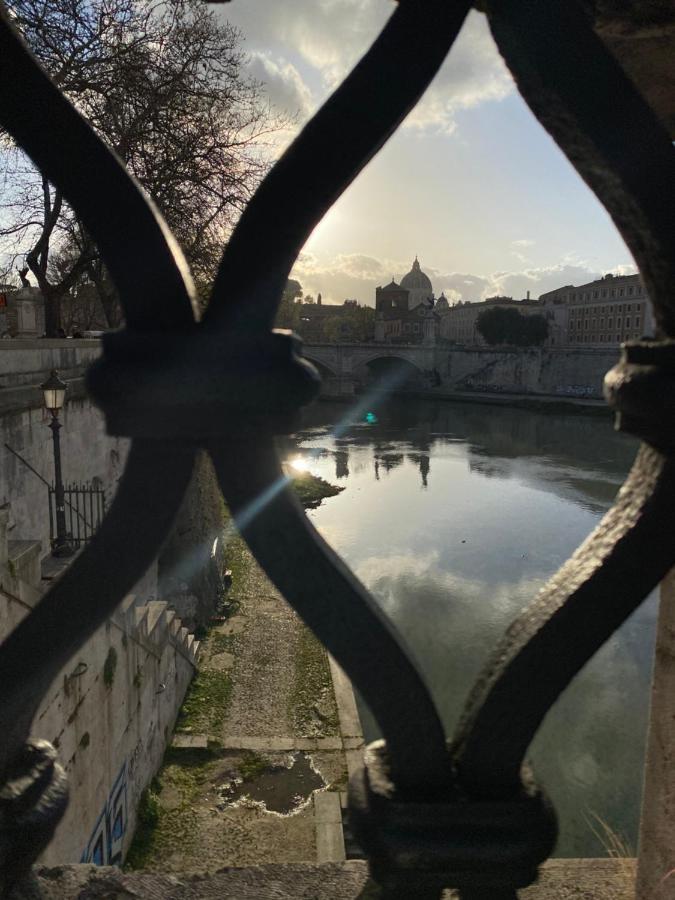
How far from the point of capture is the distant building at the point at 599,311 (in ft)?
157

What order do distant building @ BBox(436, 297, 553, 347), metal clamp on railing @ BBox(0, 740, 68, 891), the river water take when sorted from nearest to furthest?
1. metal clamp on railing @ BBox(0, 740, 68, 891)
2. the river water
3. distant building @ BBox(436, 297, 553, 347)

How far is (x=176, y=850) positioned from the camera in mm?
6145

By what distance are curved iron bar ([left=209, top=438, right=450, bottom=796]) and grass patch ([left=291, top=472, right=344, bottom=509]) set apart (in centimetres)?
1934

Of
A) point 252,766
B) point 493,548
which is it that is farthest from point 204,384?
point 493,548

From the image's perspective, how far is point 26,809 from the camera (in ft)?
2.34

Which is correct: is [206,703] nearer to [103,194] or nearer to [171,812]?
[171,812]

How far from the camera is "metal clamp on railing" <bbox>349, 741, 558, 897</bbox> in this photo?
2.14ft

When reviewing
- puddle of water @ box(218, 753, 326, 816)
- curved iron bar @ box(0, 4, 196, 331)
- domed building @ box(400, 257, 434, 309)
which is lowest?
puddle of water @ box(218, 753, 326, 816)

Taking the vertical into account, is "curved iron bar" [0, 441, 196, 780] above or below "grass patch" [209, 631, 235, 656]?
above

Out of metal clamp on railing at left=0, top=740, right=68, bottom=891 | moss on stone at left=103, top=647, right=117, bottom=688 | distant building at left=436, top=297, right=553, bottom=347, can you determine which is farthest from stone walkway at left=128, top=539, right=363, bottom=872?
distant building at left=436, top=297, right=553, bottom=347

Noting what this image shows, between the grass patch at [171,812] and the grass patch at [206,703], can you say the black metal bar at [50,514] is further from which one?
the grass patch at [206,703]

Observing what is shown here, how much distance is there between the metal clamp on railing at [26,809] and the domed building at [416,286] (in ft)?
266

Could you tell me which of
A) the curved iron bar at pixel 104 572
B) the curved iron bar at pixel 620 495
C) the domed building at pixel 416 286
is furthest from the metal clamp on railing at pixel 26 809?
the domed building at pixel 416 286

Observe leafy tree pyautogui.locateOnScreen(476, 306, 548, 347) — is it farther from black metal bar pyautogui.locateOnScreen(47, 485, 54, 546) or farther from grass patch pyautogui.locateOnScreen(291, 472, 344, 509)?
black metal bar pyautogui.locateOnScreen(47, 485, 54, 546)
